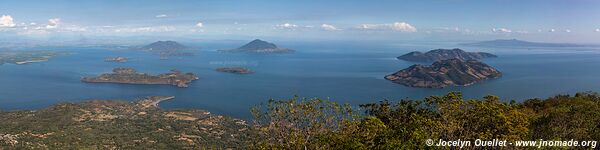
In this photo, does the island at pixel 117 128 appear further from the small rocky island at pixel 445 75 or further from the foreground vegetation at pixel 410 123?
the small rocky island at pixel 445 75

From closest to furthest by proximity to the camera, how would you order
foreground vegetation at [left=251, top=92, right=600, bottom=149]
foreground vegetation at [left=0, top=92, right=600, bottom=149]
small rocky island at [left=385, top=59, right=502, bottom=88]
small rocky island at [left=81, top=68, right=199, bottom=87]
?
foreground vegetation at [left=251, top=92, right=600, bottom=149]
foreground vegetation at [left=0, top=92, right=600, bottom=149]
small rocky island at [left=385, top=59, right=502, bottom=88]
small rocky island at [left=81, top=68, right=199, bottom=87]

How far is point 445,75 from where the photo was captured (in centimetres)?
15838

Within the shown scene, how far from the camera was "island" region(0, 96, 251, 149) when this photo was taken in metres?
69.4

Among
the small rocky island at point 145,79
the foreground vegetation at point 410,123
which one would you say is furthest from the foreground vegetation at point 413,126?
the small rocky island at point 145,79

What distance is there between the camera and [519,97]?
406 ft

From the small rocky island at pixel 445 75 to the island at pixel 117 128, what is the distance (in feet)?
263

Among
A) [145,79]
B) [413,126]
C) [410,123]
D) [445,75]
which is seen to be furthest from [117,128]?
[445,75]

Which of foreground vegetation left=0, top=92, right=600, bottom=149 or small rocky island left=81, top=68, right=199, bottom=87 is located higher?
foreground vegetation left=0, top=92, right=600, bottom=149

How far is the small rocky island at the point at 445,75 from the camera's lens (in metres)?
152

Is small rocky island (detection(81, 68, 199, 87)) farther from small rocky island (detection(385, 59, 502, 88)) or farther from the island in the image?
Answer: small rocky island (detection(385, 59, 502, 88))

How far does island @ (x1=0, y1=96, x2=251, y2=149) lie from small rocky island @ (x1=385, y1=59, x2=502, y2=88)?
80053mm

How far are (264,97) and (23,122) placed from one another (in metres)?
65.1

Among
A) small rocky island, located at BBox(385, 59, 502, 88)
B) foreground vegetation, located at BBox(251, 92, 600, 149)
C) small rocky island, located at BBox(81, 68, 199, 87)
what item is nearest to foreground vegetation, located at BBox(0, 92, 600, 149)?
foreground vegetation, located at BBox(251, 92, 600, 149)

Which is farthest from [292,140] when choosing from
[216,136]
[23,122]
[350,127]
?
[23,122]
